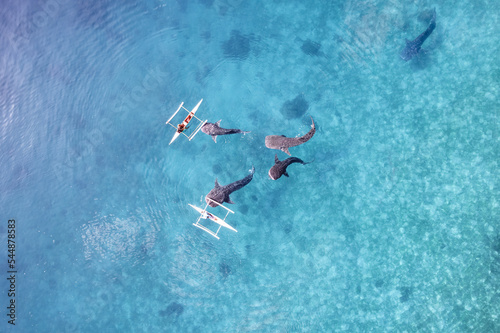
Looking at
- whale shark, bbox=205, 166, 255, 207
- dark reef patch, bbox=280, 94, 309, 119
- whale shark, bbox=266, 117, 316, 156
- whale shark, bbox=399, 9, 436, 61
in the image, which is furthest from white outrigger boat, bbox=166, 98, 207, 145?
whale shark, bbox=399, 9, 436, 61

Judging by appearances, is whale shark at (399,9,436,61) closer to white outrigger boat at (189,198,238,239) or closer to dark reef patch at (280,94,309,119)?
dark reef patch at (280,94,309,119)

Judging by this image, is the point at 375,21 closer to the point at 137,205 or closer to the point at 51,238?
the point at 137,205

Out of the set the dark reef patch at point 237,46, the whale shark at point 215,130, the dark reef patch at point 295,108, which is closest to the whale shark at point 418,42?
the dark reef patch at point 295,108

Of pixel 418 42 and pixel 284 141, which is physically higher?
pixel 418 42

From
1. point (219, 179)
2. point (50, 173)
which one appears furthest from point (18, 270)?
point (219, 179)

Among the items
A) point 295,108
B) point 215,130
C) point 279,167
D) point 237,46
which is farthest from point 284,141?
point 237,46

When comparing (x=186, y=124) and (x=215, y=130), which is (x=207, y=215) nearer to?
(x=215, y=130)
